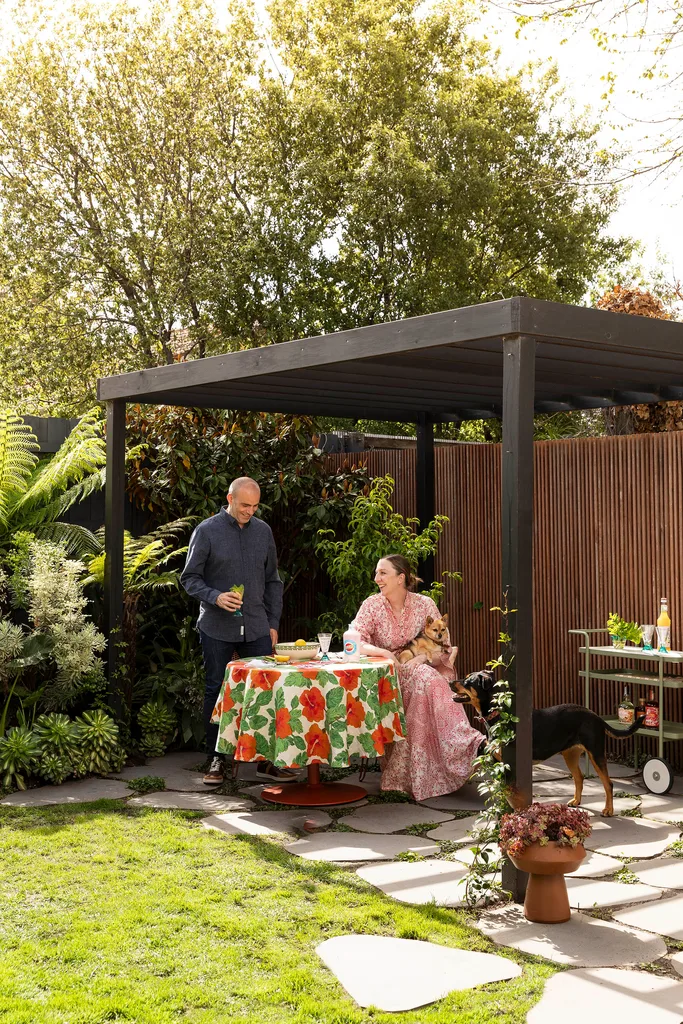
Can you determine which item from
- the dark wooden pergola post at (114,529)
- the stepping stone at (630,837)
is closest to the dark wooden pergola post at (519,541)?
the stepping stone at (630,837)

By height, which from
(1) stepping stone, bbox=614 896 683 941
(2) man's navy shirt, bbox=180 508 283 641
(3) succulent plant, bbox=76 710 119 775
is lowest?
(1) stepping stone, bbox=614 896 683 941

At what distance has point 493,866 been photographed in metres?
4.04

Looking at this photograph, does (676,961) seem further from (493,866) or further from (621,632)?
(621,632)

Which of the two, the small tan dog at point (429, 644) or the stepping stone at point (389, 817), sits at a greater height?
the small tan dog at point (429, 644)

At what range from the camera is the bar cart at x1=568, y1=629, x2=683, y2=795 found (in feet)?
19.0

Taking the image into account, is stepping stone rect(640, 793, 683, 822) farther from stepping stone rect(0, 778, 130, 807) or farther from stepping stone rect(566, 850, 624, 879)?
stepping stone rect(0, 778, 130, 807)

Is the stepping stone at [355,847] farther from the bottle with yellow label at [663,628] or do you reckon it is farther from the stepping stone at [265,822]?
the bottle with yellow label at [663,628]

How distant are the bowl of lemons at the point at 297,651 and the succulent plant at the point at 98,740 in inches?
53.2

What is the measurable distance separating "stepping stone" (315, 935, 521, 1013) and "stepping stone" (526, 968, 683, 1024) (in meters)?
0.19

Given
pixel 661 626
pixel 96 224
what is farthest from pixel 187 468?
pixel 96 224

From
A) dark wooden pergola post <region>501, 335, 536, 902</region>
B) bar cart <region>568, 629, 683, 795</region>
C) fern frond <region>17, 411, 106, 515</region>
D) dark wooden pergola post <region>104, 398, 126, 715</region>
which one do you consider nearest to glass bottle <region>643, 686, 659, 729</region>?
bar cart <region>568, 629, 683, 795</region>

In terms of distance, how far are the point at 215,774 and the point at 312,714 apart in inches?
42.6

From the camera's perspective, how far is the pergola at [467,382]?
13.2ft

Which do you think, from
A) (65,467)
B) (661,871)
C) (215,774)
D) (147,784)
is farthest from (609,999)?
(65,467)
